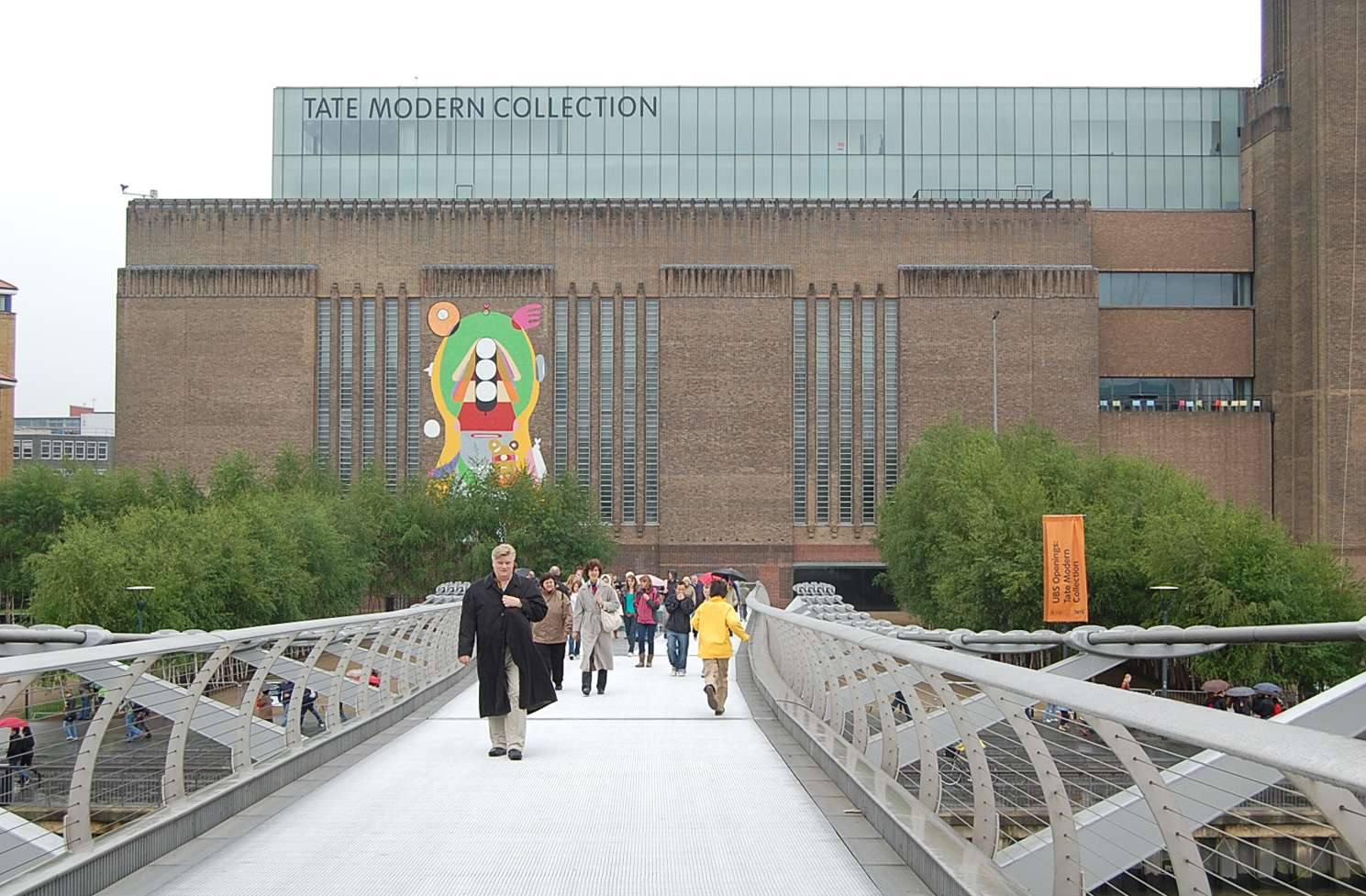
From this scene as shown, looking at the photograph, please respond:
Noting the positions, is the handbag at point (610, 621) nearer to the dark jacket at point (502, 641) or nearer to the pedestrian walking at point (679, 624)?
the pedestrian walking at point (679, 624)

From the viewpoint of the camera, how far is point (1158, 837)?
5.57m

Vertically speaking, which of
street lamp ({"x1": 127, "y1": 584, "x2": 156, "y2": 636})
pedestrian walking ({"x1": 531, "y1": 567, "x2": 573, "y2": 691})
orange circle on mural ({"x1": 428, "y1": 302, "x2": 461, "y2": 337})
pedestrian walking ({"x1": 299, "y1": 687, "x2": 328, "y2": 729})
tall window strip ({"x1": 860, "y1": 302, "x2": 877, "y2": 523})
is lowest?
street lamp ({"x1": 127, "y1": 584, "x2": 156, "y2": 636})

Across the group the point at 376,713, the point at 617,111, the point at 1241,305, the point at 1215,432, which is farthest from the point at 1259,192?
the point at 376,713

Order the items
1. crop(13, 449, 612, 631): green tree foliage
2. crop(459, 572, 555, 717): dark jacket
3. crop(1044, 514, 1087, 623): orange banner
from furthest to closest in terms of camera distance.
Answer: crop(13, 449, 612, 631): green tree foliage < crop(1044, 514, 1087, 623): orange banner < crop(459, 572, 555, 717): dark jacket

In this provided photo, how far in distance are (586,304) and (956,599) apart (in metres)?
26.5

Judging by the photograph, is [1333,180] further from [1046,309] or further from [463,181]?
[463,181]

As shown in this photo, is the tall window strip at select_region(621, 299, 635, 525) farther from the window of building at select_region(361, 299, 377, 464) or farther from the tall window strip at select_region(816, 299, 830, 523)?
the window of building at select_region(361, 299, 377, 464)

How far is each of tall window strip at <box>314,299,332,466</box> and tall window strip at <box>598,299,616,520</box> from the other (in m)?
11.7

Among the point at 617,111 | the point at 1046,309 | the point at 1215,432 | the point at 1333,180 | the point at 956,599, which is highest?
the point at 617,111

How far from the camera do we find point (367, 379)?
69188mm

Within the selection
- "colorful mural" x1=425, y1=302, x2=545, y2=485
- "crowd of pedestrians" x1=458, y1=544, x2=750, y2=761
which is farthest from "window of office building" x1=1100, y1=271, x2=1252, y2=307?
"crowd of pedestrians" x1=458, y1=544, x2=750, y2=761

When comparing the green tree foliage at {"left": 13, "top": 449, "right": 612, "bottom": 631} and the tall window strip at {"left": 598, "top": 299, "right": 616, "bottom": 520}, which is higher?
the tall window strip at {"left": 598, "top": 299, "right": 616, "bottom": 520}

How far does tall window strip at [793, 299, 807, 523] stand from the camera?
68.2 metres

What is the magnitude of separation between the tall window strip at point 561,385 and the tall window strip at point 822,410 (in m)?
10.8
